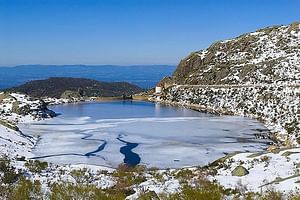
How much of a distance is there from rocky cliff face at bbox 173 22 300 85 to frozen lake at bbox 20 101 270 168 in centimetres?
1414

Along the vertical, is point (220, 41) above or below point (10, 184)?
above

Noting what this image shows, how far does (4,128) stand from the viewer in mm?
28109

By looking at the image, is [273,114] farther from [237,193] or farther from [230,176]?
[237,193]

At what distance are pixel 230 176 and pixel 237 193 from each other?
2.83 meters

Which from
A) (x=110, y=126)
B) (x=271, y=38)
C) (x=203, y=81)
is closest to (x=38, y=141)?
(x=110, y=126)

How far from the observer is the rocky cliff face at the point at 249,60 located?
178ft

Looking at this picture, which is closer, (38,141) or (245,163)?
(245,163)

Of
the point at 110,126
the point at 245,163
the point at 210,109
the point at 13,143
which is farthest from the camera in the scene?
the point at 210,109

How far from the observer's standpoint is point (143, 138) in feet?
96.4

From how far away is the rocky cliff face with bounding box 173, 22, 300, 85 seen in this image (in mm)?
54281

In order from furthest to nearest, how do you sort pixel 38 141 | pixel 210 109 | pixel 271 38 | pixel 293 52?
pixel 271 38, pixel 293 52, pixel 210 109, pixel 38 141

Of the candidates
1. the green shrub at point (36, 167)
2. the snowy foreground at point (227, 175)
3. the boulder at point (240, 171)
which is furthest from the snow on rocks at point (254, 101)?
the green shrub at point (36, 167)

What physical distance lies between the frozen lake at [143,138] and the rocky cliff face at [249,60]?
14141mm

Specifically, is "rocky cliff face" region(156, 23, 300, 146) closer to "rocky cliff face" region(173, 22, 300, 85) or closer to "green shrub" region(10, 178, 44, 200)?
"rocky cliff face" region(173, 22, 300, 85)
